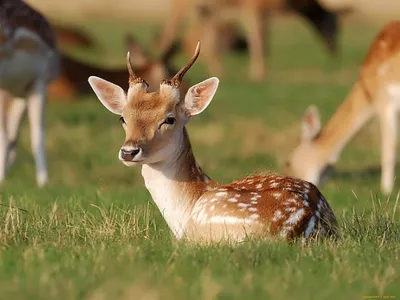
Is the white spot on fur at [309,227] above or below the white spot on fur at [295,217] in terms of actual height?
below

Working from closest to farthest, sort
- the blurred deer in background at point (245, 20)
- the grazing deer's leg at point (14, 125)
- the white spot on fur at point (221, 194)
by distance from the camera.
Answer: the white spot on fur at point (221, 194) → the grazing deer's leg at point (14, 125) → the blurred deer in background at point (245, 20)

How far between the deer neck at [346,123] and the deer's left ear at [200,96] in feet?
19.7

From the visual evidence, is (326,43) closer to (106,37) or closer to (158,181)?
(106,37)

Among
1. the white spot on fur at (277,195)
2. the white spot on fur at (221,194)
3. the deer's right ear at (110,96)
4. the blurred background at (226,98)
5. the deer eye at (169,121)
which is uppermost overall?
the deer's right ear at (110,96)

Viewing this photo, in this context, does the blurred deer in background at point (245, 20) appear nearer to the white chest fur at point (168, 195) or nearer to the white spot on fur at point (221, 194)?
the white chest fur at point (168, 195)

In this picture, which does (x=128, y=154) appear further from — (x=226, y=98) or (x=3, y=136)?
(x=226, y=98)

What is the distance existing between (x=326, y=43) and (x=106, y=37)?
6.57m

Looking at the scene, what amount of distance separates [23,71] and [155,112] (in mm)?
5075

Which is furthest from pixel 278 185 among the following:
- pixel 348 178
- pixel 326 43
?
pixel 326 43

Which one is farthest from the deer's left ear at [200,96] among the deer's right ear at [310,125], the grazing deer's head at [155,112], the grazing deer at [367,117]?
the deer's right ear at [310,125]

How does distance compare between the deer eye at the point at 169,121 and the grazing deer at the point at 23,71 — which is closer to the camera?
the deer eye at the point at 169,121

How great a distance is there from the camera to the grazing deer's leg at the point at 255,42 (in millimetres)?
22812

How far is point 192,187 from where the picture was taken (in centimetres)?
659

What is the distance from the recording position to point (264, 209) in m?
5.92
